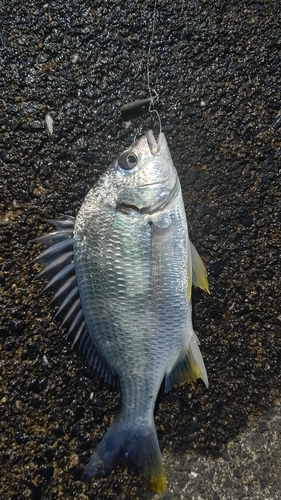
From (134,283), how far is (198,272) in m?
0.33

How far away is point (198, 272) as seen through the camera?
1.88m

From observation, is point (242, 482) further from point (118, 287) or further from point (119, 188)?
point (119, 188)

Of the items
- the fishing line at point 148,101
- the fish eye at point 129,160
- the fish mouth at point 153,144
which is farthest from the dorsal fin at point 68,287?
the fishing line at point 148,101

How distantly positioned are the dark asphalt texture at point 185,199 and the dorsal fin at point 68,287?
0.09 meters

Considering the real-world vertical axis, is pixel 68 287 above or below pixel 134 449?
above

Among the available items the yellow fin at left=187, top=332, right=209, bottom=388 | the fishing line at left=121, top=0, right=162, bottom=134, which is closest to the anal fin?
the yellow fin at left=187, top=332, right=209, bottom=388

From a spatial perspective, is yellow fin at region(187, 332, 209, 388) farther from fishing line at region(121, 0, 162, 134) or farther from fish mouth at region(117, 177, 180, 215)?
fishing line at region(121, 0, 162, 134)

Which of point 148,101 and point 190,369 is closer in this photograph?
point 190,369

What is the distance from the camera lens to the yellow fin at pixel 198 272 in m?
1.88

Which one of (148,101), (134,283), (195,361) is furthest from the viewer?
(148,101)

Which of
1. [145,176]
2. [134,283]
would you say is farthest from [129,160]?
[134,283]

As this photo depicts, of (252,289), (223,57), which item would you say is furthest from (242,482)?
(223,57)

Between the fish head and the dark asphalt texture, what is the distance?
241 millimetres

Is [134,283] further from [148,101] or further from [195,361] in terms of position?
[148,101]
